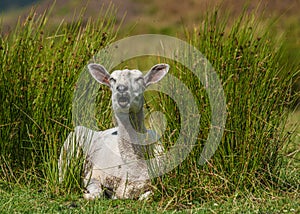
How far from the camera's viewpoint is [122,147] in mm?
5430

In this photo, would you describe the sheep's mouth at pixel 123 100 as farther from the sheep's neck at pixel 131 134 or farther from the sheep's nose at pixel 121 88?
the sheep's neck at pixel 131 134

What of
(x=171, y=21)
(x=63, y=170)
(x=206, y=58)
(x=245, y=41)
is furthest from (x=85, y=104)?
(x=171, y=21)

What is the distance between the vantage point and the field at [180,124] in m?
5.20

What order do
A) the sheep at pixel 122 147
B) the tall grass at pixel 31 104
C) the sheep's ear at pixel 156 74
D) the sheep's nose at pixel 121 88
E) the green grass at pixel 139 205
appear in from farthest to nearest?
the tall grass at pixel 31 104
the sheep's ear at pixel 156 74
the sheep at pixel 122 147
the sheep's nose at pixel 121 88
the green grass at pixel 139 205

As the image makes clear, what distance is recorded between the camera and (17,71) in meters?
6.16

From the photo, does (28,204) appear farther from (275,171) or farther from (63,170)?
(275,171)

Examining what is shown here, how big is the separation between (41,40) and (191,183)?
254cm

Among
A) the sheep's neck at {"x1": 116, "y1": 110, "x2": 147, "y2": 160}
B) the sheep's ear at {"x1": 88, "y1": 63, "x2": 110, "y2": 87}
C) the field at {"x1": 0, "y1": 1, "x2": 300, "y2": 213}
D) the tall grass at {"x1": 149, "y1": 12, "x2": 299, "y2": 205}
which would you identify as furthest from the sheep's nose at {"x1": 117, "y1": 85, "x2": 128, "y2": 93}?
the tall grass at {"x1": 149, "y1": 12, "x2": 299, "y2": 205}

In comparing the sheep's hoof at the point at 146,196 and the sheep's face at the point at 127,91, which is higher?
the sheep's face at the point at 127,91

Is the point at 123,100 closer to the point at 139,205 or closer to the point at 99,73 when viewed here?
the point at 99,73

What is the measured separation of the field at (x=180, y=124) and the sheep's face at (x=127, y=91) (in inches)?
17.1

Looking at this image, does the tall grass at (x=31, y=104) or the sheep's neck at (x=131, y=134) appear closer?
the sheep's neck at (x=131, y=134)

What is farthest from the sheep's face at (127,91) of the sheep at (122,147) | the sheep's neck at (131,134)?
the sheep's neck at (131,134)

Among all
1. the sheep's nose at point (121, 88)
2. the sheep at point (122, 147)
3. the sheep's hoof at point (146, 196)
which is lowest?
the sheep's hoof at point (146, 196)
